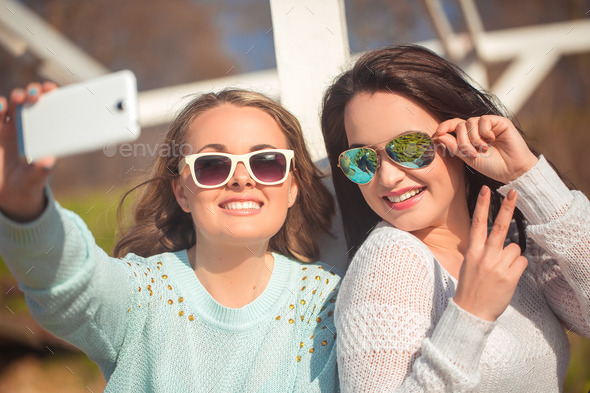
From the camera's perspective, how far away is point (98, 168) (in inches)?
205

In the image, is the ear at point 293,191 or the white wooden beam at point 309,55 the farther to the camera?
the white wooden beam at point 309,55

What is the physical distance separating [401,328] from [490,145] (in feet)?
1.85

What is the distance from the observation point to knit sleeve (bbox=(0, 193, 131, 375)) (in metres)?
1.02

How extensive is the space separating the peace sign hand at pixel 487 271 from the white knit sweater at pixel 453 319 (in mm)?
36

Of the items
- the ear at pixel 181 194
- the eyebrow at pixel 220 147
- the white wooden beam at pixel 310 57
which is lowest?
the ear at pixel 181 194

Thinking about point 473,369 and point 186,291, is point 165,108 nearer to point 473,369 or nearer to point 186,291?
point 186,291

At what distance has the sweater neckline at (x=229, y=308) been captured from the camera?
154 centimetres

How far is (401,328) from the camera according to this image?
3.98 ft

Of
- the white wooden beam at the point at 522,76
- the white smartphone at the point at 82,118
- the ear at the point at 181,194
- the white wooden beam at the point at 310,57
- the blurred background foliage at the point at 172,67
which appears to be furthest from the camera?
the white wooden beam at the point at 522,76

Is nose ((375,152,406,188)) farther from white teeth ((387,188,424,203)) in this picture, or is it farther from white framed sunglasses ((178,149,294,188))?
white framed sunglasses ((178,149,294,188))

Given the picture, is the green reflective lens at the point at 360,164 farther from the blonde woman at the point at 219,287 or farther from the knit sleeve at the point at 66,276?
the knit sleeve at the point at 66,276

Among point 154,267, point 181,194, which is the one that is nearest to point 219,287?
point 154,267

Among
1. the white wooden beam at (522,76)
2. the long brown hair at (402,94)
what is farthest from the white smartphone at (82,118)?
the white wooden beam at (522,76)

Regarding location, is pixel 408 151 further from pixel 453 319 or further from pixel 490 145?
pixel 453 319
